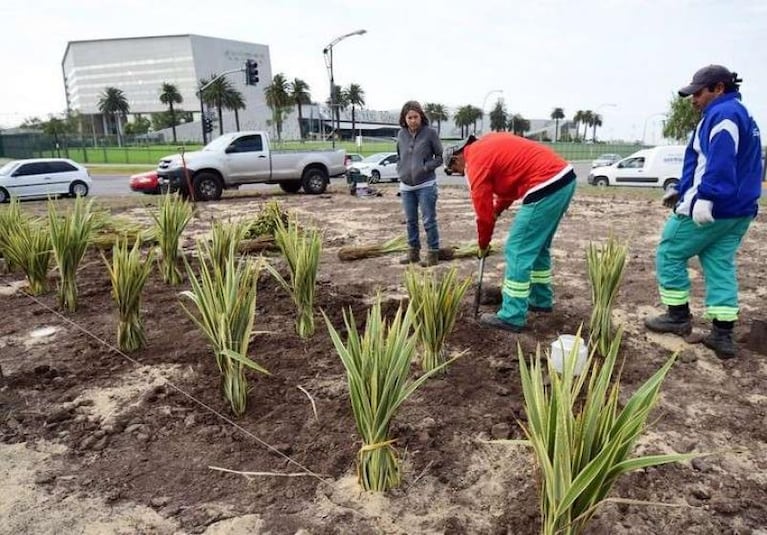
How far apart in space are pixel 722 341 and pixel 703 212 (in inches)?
30.2

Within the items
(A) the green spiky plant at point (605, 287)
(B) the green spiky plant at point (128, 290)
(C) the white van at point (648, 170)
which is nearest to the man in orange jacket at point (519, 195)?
(A) the green spiky plant at point (605, 287)

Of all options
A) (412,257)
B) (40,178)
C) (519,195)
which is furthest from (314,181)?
(519,195)

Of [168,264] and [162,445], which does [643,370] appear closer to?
[162,445]

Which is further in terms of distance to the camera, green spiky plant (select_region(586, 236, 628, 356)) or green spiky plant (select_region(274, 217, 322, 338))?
green spiky plant (select_region(274, 217, 322, 338))

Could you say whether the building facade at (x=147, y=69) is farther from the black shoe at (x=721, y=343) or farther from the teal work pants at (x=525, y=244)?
the black shoe at (x=721, y=343)

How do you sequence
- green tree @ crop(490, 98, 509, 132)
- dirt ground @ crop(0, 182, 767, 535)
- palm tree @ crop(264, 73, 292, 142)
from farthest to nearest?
green tree @ crop(490, 98, 509, 132)
palm tree @ crop(264, 73, 292, 142)
dirt ground @ crop(0, 182, 767, 535)

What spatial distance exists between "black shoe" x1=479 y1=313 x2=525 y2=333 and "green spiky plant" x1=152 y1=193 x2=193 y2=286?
2.49 meters

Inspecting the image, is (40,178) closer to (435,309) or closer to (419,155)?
(419,155)

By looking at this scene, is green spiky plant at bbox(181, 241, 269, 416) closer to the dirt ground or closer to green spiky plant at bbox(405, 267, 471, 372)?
the dirt ground

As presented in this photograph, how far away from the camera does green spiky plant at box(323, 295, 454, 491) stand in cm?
184

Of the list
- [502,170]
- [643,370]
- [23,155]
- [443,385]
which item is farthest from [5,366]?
[23,155]

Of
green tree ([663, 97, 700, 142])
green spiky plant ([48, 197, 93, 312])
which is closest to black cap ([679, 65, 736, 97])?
green spiky plant ([48, 197, 93, 312])

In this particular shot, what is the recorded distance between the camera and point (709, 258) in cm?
322

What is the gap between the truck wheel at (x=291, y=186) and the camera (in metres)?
13.8
